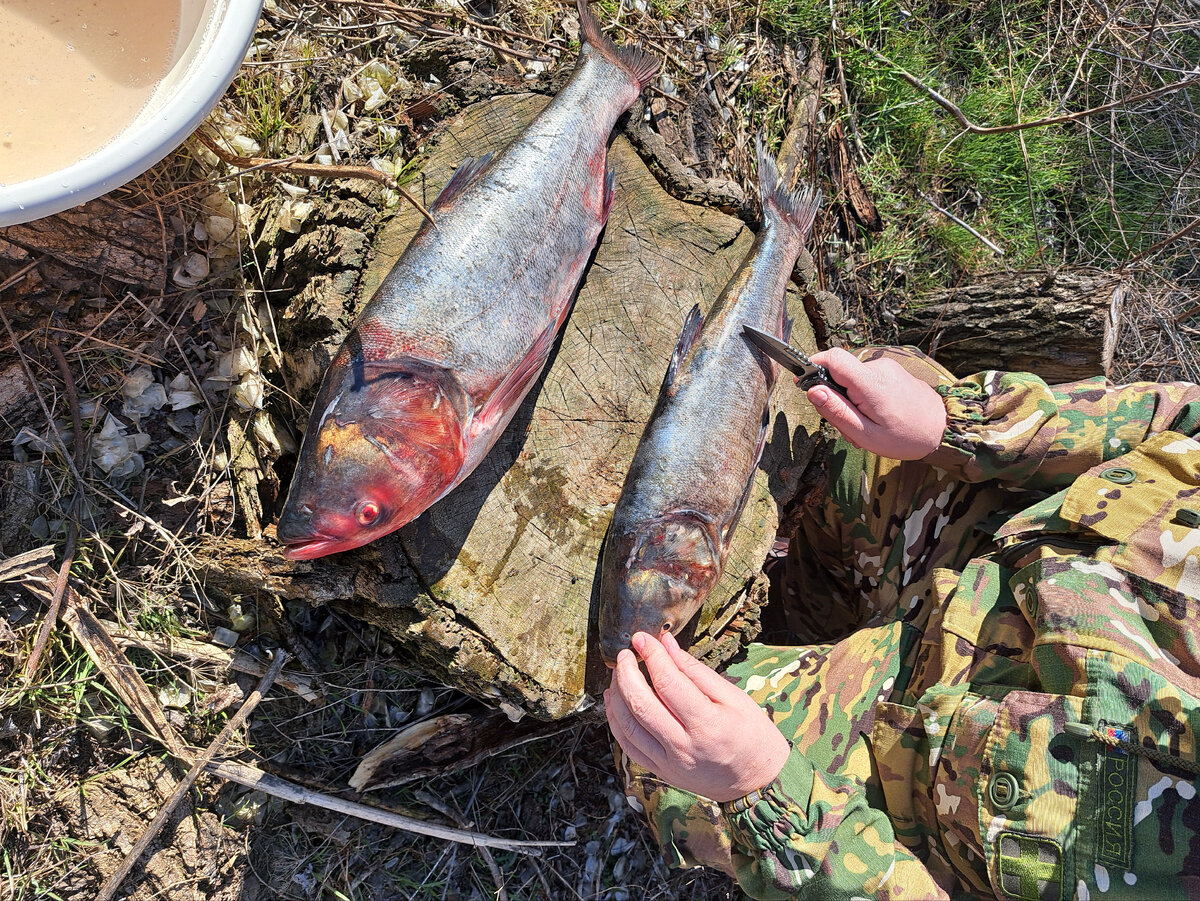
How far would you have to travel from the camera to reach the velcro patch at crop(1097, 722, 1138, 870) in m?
2.11

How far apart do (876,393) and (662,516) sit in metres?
0.92

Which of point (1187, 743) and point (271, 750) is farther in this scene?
point (271, 750)

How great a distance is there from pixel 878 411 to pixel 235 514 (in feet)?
7.80

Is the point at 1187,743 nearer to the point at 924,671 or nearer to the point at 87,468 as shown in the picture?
the point at 924,671

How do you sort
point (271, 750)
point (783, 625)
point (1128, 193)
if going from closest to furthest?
point (271, 750) < point (783, 625) < point (1128, 193)

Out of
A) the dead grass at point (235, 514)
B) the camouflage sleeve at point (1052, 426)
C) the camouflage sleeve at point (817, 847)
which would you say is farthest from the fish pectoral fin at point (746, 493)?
the dead grass at point (235, 514)

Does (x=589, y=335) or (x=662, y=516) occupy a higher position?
(x=589, y=335)

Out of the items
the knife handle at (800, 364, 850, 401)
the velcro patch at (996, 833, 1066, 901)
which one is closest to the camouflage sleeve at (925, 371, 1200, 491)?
the knife handle at (800, 364, 850, 401)

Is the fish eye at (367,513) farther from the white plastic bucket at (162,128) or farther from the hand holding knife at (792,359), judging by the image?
the hand holding knife at (792,359)

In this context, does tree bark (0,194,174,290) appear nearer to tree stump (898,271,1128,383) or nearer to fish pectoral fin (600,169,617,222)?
fish pectoral fin (600,169,617,222)

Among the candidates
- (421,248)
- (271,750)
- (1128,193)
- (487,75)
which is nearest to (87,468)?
(271,750)

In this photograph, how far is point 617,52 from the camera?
114 inches

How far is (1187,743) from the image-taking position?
6.73ft

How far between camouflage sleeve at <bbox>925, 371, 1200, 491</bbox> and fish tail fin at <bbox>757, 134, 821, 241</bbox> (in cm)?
92
